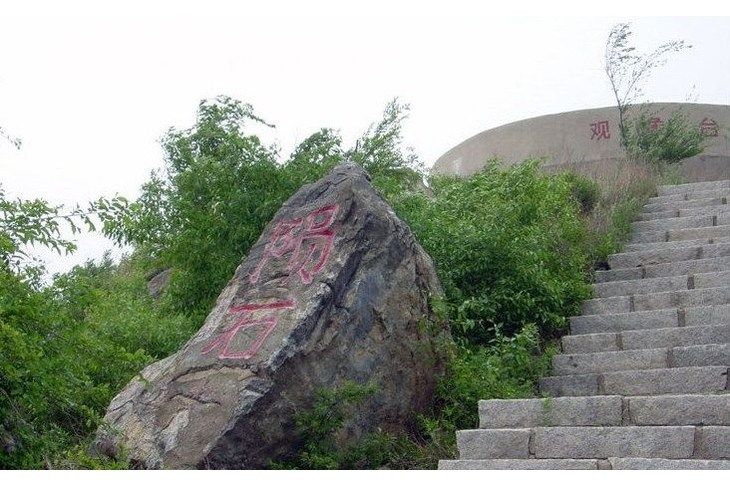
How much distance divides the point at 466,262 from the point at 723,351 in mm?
2197

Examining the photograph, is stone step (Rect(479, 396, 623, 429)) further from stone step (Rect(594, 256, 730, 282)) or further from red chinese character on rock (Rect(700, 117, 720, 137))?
red chinese character on rock (Rect(700, 117, 720, 137))

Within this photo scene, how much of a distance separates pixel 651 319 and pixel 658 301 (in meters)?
0.43

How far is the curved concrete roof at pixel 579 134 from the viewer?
1541 cm

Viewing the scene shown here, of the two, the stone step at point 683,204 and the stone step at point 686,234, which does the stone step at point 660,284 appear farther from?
the stone step at point 683,204

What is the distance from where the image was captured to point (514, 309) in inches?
293

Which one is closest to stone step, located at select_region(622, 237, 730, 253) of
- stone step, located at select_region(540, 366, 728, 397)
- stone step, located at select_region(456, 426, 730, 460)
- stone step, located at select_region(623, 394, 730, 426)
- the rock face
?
stone step, located at select_region(540, 366, 728, 397)

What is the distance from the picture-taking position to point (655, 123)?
14641mm

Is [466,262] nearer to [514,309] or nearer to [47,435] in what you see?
[514,309]

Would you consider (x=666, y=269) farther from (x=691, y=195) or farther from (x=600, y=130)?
(x=600, y=130)

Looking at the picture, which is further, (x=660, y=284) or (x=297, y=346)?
(x=660, y=284)

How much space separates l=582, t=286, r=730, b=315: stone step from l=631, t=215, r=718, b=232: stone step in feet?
6.82

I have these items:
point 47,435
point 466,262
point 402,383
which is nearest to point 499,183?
point 466,262

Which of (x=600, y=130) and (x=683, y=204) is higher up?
(x=600, y=130)

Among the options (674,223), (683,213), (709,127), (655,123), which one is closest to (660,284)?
(674,223)
